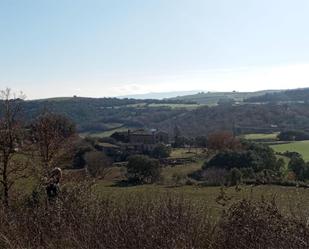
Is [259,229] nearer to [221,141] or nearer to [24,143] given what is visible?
[24,143]

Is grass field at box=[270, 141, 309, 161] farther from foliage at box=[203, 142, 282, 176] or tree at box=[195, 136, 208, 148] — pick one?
foliage at box=[203, 142, 282, 176]

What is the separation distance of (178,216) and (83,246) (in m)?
1.03

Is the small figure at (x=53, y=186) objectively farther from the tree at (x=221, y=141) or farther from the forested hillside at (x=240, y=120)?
the forested hillside at (x=240, y=120)

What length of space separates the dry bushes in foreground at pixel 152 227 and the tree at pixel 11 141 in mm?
8161

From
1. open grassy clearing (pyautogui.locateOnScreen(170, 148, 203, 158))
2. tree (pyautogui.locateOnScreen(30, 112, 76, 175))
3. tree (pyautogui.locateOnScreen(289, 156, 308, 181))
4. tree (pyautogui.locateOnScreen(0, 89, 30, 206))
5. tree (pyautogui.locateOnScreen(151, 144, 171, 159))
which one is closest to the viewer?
tree (pyautogui.locateOnScreen(0, 89, 30, 206))

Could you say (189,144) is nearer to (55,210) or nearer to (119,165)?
(119,165)

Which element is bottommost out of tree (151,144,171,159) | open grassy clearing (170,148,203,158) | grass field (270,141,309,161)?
grass field (270,141,309,161)

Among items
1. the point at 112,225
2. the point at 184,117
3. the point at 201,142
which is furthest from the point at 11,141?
the point at 184,117

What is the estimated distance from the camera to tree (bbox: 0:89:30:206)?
14.6 meters

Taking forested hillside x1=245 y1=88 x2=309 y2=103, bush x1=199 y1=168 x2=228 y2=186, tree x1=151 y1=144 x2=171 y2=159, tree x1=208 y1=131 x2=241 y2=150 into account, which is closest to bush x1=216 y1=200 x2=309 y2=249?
bush x1=199 y1=168 x2=228 y2=186

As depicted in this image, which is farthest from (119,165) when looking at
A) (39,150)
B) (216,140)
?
(39,150)

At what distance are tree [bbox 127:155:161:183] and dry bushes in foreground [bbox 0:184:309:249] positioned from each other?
101 feet

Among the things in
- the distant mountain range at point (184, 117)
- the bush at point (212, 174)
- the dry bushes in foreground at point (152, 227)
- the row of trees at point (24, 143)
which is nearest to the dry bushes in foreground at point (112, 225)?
the dry bushes in foreground at point (152, 227)

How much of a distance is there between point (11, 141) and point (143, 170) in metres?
22.9
